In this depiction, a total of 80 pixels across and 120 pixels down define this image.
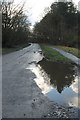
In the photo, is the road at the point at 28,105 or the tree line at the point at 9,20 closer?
the road at the point at 28,105

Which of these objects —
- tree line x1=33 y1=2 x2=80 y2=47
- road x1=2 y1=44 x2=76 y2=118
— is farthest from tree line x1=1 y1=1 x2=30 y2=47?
road x1=2 y1=44 x2=76 y2=118

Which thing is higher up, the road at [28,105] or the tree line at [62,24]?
the tree line at [62,24]

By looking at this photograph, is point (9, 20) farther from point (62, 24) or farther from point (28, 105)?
point (28, 105)

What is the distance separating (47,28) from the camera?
10062 cm

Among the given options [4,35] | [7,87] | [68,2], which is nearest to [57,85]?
[7,87]

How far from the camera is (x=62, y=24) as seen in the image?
81.1 m

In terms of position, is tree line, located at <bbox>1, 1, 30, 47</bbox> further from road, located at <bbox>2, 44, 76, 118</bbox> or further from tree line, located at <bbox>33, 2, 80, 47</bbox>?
road, located at <bbox>2, 44, 76, 118</bbox>

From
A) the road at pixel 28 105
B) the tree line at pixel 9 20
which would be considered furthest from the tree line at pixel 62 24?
the road at pixel 28 105

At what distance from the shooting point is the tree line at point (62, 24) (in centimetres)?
6953

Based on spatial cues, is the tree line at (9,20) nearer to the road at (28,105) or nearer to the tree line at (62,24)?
the tree line at (62,24)

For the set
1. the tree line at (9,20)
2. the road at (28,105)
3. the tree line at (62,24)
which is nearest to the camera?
the road at (28,105)

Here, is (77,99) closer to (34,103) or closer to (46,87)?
(34,103)

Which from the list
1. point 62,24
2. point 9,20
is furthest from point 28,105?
point 62,24

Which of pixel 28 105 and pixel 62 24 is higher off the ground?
pixel 62 24
